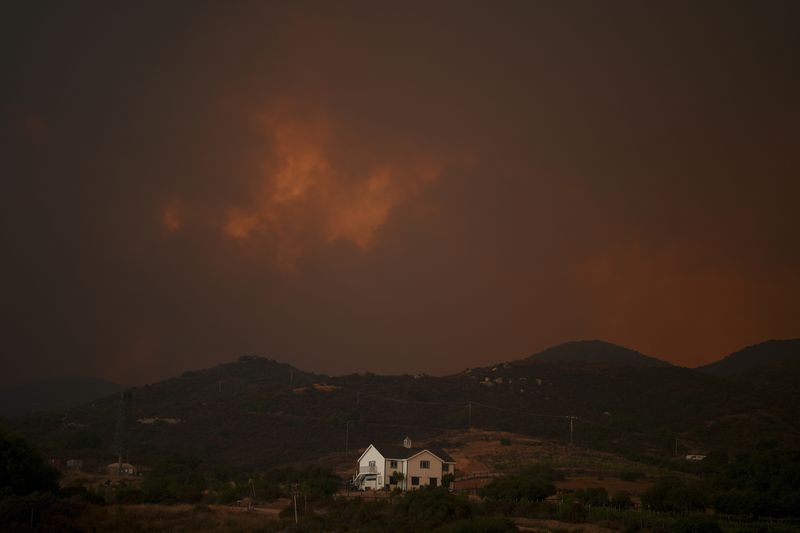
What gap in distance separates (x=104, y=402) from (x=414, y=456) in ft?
382

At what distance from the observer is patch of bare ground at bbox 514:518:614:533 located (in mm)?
42250

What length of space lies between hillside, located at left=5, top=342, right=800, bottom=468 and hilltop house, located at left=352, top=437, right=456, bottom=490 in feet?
102

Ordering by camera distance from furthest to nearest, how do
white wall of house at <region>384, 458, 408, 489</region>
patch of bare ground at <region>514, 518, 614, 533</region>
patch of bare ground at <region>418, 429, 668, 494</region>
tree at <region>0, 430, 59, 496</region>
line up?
white wall of house at <region>384, 458, 408, 489</region>, patch of bare ground at <region>418, 429, 668, 494</region>, tree at <region>0, 430, 59, 496</region>, patch of bare ground at <region>514, 518, 614, 533</region>

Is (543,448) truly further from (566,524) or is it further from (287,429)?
(566,524)

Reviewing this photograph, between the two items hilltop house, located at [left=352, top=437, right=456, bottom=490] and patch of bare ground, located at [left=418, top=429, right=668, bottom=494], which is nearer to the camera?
hilltop house, located at [left=352, top=437, right=456, bottom=490]

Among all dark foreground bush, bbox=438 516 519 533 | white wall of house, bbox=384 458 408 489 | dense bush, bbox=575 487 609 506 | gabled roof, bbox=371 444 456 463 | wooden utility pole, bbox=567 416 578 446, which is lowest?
dark foreground bush, bbox=438 516 519 533

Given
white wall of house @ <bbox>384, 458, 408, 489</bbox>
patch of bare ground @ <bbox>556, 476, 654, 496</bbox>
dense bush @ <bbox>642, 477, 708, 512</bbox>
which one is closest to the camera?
dense bush @ <bbox>642, 477, 708, 512</bbox>

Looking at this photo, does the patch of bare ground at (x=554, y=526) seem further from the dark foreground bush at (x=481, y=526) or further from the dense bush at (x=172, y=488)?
the dense bush at (x=172, y=488)

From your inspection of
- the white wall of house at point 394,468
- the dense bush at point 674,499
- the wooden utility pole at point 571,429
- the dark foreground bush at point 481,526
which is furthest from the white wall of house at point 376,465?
the wooden utility pole at point 571,429

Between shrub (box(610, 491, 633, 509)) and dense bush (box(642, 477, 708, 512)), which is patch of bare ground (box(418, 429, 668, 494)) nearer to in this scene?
shrub (box(610, 491, 633, 509))

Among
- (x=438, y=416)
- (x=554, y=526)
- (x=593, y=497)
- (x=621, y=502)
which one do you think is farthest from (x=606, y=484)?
(x=438, y=416)

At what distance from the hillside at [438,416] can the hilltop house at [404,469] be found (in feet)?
102

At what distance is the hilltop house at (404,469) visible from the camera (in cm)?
7256

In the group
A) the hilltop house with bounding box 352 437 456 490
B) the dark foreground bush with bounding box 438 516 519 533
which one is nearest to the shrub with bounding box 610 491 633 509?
the dark foreground bush with bounding box 438 516 519 533
